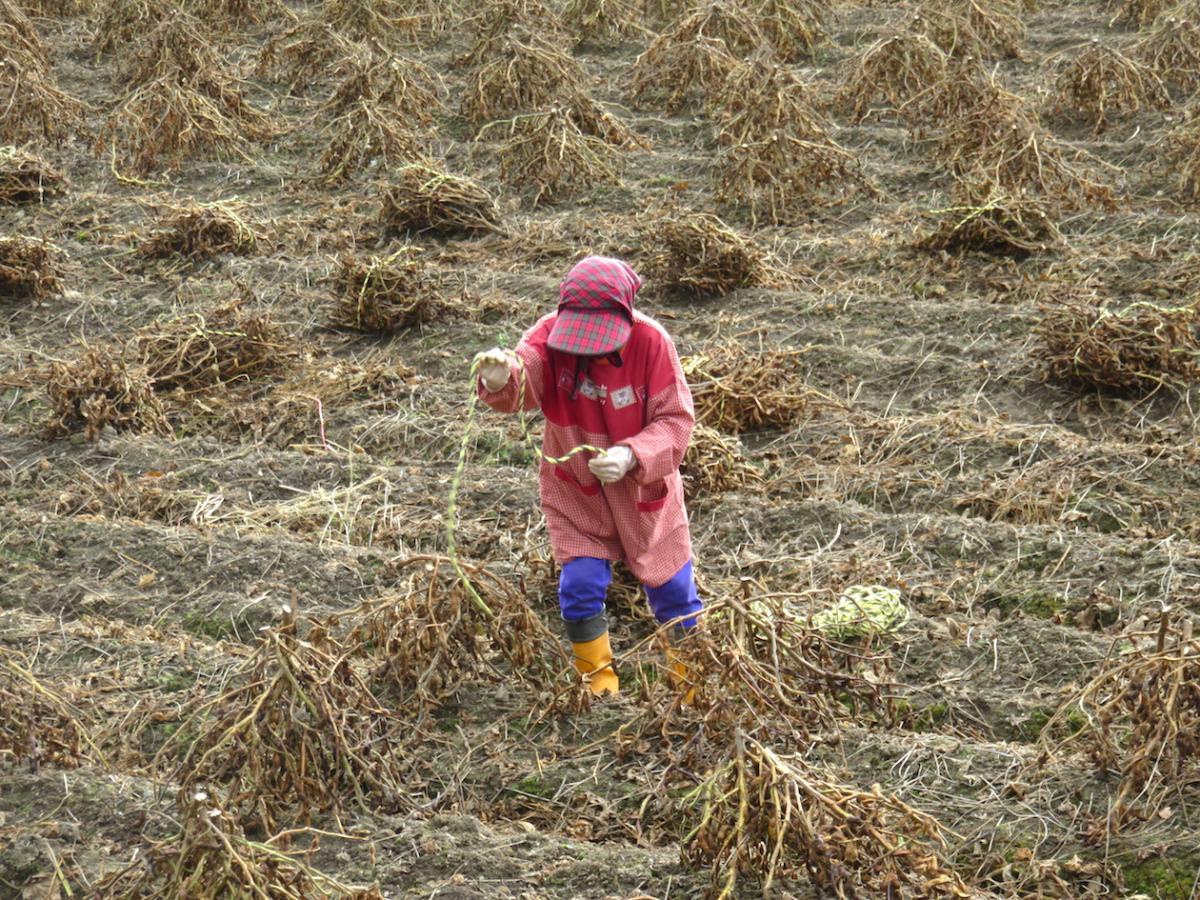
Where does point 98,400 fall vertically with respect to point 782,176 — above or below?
above

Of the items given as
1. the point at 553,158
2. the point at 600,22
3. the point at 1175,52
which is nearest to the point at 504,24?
the point at 600,22

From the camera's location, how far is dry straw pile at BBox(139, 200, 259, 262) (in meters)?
7.39

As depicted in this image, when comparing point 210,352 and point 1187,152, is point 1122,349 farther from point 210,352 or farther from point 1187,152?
point 210,352

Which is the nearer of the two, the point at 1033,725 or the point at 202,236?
the point at 1033,725

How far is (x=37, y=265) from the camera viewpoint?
23.3ft

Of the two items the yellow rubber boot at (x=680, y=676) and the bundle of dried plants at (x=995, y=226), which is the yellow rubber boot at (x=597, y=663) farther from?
the bundle of dried plants at (x=995, y=226)

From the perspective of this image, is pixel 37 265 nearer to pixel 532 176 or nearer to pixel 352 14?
pixel 532 176

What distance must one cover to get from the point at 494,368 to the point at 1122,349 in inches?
113

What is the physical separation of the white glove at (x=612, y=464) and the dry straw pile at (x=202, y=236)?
4.25 metres

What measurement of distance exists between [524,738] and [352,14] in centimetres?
734

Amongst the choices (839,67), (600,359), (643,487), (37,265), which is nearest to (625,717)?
(643,487)

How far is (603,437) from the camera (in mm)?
3902

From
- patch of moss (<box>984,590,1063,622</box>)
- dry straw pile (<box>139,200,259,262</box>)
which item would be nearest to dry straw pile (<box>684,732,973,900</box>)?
patch of moss (<box>984,590,1063,622</box>)

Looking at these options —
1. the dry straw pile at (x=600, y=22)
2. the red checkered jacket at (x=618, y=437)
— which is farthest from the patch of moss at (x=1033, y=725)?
the dry straw pile at (x=600, y=22)
